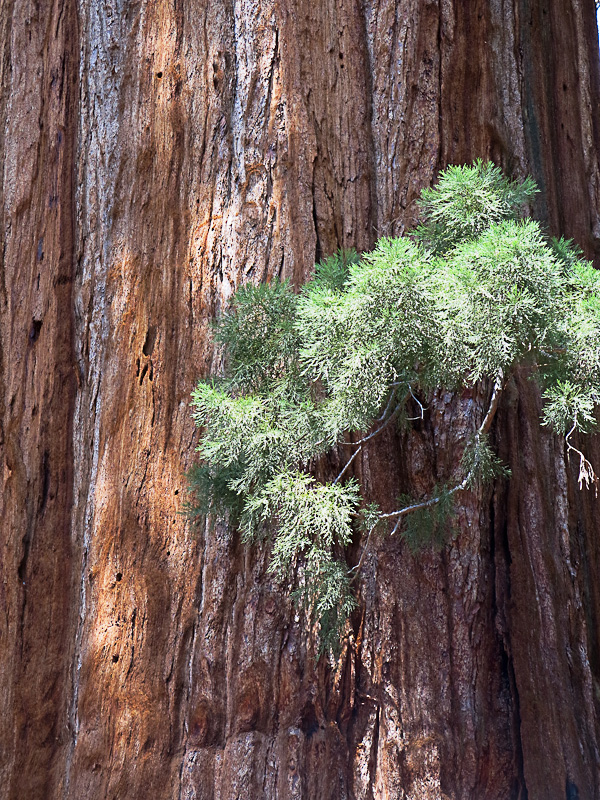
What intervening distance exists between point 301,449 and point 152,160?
1.48 metres

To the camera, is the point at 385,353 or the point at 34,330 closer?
the point at 385,353

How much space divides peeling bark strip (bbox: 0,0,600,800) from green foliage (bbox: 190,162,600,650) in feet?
1.18

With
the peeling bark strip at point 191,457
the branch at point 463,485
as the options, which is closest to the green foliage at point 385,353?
the branch at point 463,485

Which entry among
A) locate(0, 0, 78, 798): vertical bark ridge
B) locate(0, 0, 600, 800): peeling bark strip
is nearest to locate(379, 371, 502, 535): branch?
locate(0, 0, 600, 800): peeling bark strip

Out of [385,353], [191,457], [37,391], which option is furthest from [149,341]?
[385,353]

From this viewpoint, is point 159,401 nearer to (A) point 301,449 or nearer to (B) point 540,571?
(A) point 301,449

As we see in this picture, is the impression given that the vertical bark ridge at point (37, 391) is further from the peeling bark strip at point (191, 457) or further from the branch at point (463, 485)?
the branch at point (463, 485)

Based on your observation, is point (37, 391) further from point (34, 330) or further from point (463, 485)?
point (463, 485)

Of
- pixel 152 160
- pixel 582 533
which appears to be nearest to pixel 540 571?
pixel 582 533

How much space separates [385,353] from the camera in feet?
5.91

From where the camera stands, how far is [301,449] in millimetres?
2010

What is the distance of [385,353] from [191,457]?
108 centimetres

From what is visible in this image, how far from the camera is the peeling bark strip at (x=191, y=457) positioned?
244cm

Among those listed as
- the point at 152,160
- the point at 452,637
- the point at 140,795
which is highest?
the point at 152,160
